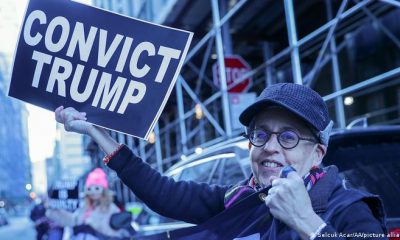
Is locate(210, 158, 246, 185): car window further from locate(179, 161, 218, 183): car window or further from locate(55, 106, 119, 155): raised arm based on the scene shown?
locate(55, 106, 119, 155): raised arm

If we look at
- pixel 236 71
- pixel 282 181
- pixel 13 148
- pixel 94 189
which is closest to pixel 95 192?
pixel 94 189

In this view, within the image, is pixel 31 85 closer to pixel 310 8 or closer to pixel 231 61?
pixel 231 61

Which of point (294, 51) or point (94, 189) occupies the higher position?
point (294, 51)

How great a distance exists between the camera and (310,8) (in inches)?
392

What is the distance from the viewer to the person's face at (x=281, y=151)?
1.60m

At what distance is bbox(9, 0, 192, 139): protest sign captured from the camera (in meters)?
2.09

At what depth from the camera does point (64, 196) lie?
17.0 feet

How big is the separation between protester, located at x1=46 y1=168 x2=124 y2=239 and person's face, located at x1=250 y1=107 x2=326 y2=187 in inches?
119

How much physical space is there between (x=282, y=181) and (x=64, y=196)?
422 cm

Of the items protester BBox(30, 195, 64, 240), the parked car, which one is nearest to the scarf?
the parked car

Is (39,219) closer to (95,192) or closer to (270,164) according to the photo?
(95,192)

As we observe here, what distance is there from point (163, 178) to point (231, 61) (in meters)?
6.52

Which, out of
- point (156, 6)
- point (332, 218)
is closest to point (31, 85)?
point (332, 218)

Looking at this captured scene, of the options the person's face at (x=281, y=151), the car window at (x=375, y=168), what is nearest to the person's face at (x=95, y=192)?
the car window at (x=375, y=168)
